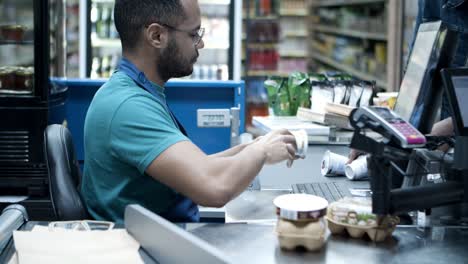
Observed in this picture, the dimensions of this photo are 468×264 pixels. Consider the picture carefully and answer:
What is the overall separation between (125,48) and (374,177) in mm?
953

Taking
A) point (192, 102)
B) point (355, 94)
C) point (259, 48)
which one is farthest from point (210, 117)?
point (259, 48)

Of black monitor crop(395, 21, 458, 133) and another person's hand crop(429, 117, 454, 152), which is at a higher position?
black monitor crop(395, 21, 458, 133)

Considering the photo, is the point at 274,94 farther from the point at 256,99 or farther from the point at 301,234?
the point at 256,99

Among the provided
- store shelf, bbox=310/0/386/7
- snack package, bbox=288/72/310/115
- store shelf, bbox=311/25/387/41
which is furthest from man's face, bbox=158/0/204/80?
store shelf, bbox=310/0/386/7

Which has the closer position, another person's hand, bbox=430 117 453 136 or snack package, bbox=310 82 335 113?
another person's hand, bbox=430 117 453 136

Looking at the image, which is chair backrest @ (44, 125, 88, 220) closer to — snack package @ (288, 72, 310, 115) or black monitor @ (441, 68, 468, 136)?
black monitor @ (441, 68, 468, 136)

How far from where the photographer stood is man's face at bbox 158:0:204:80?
7.49ft

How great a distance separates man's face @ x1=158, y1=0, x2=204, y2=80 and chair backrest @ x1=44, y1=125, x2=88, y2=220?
1.51ft

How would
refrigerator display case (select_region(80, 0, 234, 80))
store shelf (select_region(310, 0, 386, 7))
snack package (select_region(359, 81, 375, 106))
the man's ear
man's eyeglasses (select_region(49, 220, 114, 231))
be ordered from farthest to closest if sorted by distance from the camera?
store shelf (select_region(310, 0, 386, 7))
refrigerator display case (select_region(80, 0, 234, 80))
snack package (select_region(359, 81, 375, 106))
the man's ear
man's eyeglasses (select_region(49, 220, 114, 231))

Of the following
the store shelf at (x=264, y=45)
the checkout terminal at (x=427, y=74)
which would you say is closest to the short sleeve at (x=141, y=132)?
the checkout terminal at (x=427, y=74)

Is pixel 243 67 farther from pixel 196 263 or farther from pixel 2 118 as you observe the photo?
pixel 196 263

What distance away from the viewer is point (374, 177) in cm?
176

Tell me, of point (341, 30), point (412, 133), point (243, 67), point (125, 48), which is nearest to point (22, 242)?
point (125, 48)

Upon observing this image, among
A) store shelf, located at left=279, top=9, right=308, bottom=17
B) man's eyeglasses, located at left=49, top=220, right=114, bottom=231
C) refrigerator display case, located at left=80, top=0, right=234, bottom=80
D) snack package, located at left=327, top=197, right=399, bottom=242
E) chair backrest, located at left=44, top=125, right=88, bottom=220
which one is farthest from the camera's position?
store shelf, located at left=279, top=9, right=308, bottom=17
